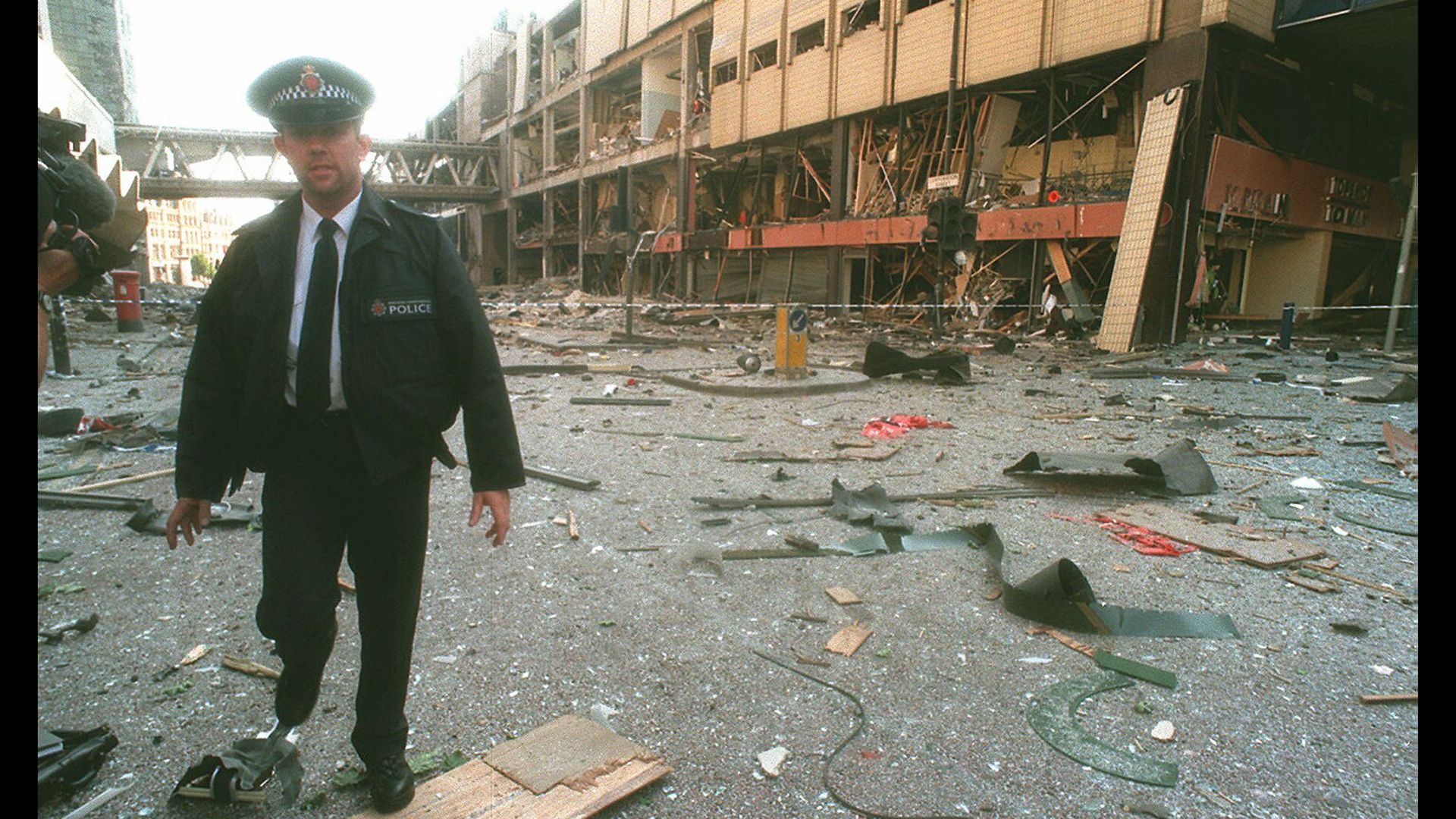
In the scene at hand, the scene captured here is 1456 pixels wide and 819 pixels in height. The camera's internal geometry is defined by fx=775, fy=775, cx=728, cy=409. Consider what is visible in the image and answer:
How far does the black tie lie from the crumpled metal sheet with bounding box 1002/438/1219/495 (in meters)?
5.62

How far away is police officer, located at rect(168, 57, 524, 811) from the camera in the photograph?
225 centimetres

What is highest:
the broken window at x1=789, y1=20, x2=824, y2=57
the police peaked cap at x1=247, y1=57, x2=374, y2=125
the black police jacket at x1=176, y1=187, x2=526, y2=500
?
the broken window at x1=789, y1=20, x2=824, y2=57

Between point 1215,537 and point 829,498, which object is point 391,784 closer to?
point 829,498

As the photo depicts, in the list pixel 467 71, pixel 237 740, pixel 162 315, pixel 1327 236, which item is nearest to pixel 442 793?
pixel 237 740

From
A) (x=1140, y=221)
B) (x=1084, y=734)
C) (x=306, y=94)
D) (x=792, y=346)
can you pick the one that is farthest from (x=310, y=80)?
(x=1140, y=221)

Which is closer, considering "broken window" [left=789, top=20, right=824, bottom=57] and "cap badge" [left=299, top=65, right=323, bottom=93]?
"cap badge" [left=299, top=65, right=323, bottom=93]

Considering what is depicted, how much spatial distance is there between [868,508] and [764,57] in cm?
2732

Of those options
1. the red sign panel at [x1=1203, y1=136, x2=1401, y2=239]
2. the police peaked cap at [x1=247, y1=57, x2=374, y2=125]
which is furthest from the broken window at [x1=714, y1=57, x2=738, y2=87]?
the police peaked cap at [x1=247, y1=57, x2=374, y2=125]

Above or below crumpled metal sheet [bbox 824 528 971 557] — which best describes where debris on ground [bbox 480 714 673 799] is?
below

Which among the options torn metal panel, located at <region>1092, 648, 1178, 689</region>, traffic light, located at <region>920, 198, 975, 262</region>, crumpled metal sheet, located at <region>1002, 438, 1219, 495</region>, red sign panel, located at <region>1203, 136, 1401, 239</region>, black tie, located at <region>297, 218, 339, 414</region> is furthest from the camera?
red sign panel, located at <region>1203, 136, 1401, 239</region>

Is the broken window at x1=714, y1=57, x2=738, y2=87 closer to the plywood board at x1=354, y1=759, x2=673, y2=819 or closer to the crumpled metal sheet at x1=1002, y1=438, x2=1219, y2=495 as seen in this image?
the crumpled metal sheet at x1=1002, y1=438, x2=1219, y2=495

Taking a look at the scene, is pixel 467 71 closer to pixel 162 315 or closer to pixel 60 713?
pixel 162 315

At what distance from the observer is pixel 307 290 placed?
7.49 feet

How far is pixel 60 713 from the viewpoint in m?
2.97
